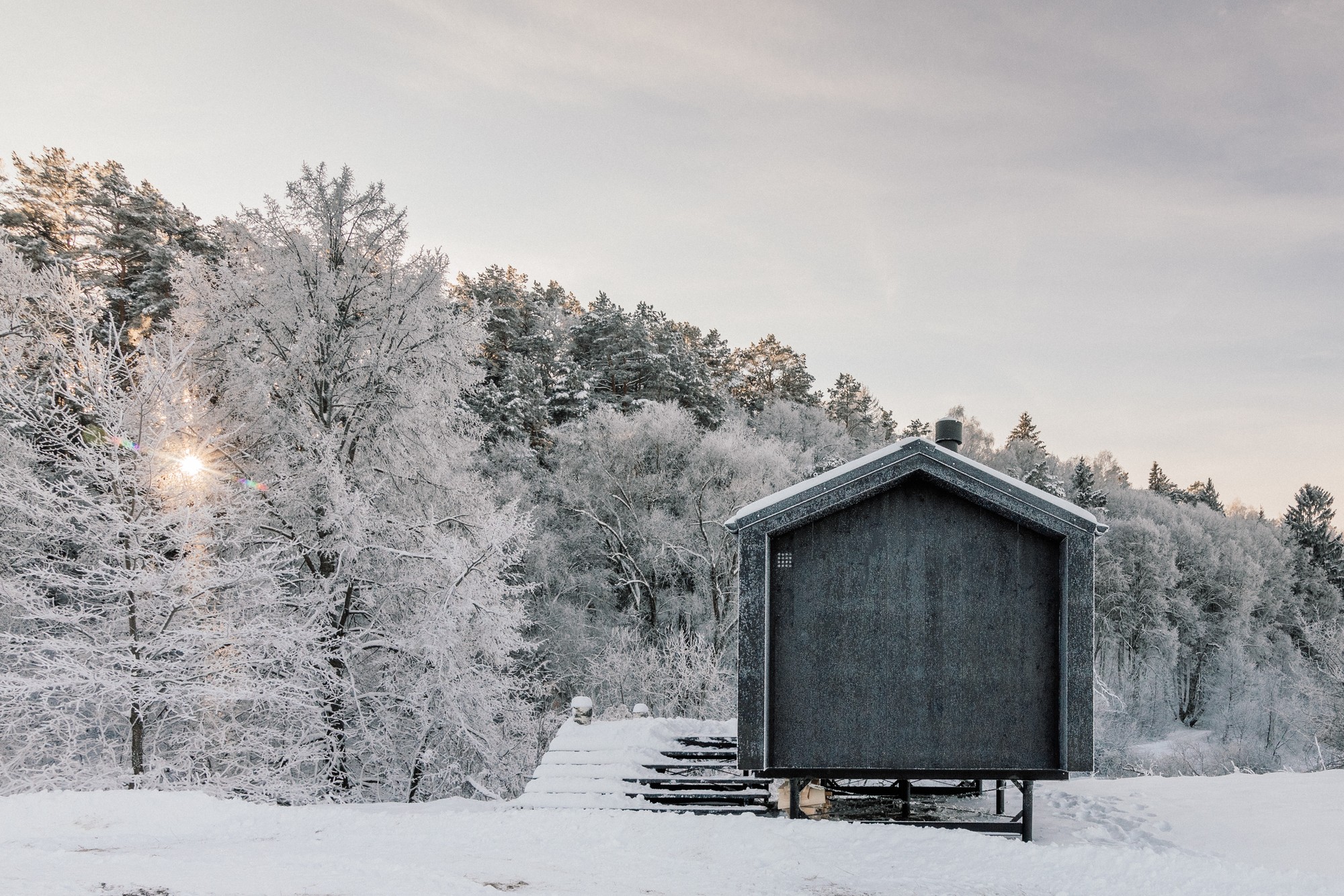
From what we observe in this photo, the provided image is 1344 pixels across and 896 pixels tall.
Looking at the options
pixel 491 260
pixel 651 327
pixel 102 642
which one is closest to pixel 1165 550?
pixel 651 327

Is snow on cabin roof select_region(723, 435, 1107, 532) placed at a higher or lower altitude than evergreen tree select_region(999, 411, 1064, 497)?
lower

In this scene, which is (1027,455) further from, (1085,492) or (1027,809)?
(1027,809)

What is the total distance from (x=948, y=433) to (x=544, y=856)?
7.46 meters

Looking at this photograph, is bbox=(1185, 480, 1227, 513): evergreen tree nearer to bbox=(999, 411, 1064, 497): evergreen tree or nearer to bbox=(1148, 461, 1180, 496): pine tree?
bbox=(1148, 461, 1180, 496): pine tree

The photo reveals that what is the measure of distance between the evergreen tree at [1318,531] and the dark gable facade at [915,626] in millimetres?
49880

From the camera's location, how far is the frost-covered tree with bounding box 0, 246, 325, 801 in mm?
12688

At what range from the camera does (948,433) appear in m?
10.8

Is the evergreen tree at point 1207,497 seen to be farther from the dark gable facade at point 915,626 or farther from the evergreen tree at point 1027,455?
the dark gable facade at point 915,626

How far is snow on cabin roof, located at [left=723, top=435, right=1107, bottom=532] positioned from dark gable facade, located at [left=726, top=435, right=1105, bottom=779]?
0.09ft

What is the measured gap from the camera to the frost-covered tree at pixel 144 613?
12.7 metres

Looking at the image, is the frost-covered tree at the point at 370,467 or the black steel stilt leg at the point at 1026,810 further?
the frost-covered tree at the point at 370,467

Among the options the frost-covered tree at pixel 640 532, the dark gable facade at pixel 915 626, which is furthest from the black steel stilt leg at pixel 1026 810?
the frost-covered tree at pixel 640 532

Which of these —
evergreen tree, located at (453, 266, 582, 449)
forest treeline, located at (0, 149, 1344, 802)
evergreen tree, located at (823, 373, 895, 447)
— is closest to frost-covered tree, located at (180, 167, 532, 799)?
forest treeline, located at (0, 149, 1344, 802)

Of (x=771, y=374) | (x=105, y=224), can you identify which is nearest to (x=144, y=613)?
(x=105, y=224)
